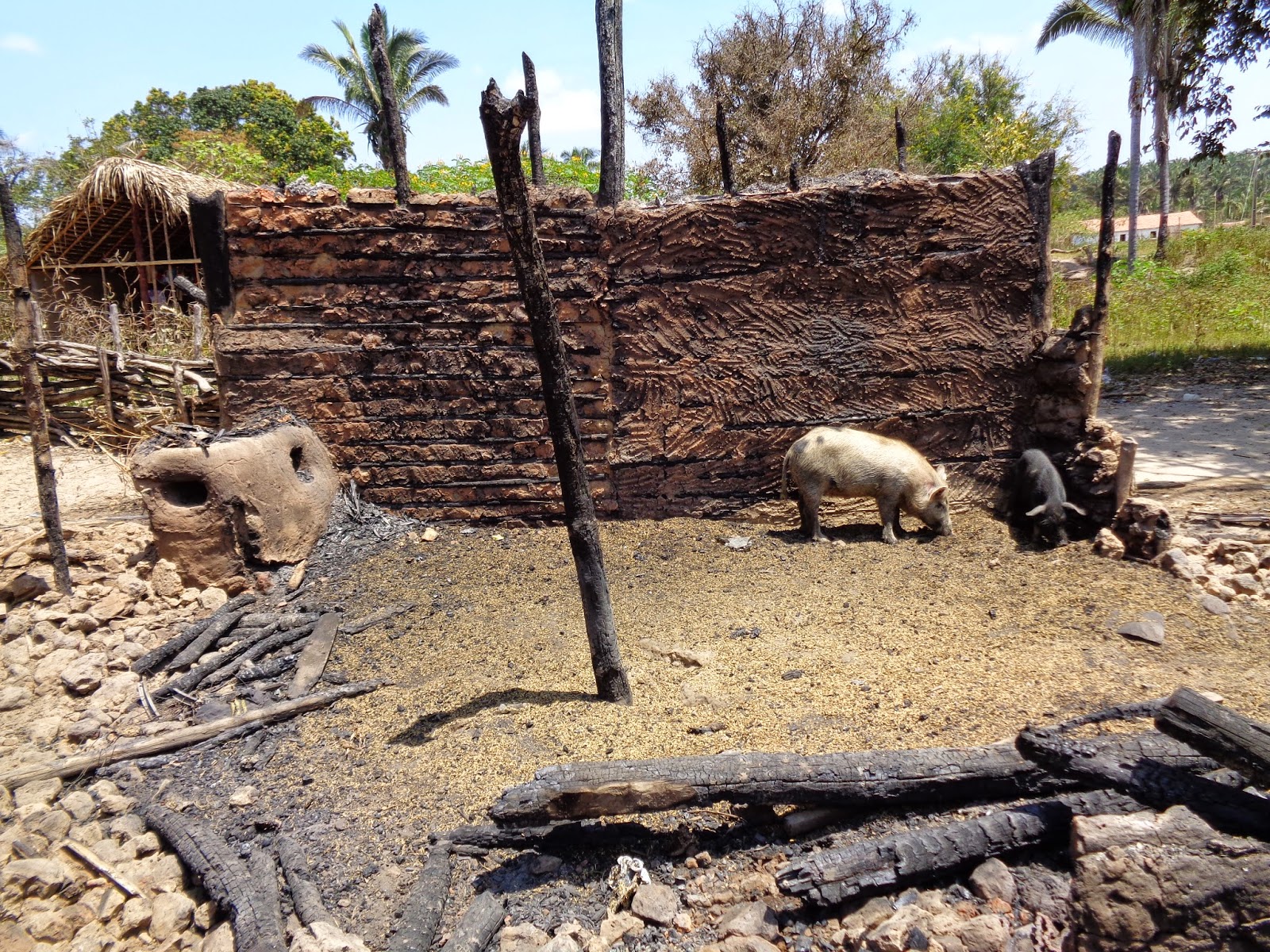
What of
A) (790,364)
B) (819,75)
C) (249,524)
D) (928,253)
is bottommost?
(249,524)

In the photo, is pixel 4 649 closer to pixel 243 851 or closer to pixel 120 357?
pixel 243 851

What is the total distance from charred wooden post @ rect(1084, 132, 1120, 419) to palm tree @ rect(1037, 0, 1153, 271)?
11.6 m

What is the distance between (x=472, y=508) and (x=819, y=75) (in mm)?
13401

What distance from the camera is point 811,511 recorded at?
585cm

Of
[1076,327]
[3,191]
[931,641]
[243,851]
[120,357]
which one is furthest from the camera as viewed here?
[120,357]

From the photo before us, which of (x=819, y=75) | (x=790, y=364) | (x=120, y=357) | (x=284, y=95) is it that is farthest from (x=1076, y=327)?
(x=284, y=95)

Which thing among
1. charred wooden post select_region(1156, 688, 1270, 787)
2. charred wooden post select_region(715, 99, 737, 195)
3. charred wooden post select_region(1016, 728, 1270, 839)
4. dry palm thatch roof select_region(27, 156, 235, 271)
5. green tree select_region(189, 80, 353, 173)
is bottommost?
charred wooden post select_region(1016, 728, 1270, 839)

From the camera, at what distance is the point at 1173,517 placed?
18.7ft

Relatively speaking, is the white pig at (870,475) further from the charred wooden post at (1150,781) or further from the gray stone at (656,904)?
the gray stone at (656,904)

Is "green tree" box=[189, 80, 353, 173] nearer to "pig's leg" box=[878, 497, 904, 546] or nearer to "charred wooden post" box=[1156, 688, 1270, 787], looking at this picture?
"pig's leg" box=[878, 497, 904, 546]

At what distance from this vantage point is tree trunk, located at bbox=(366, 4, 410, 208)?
5.43 meters

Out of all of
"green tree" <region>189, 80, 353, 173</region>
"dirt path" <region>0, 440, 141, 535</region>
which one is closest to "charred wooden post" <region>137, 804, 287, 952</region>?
"dirt path" <region>0, 440, 141, 535</region>

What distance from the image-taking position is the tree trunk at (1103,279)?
18.6 ft

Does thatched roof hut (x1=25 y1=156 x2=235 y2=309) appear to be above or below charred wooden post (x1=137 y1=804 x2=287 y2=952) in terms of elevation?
above
